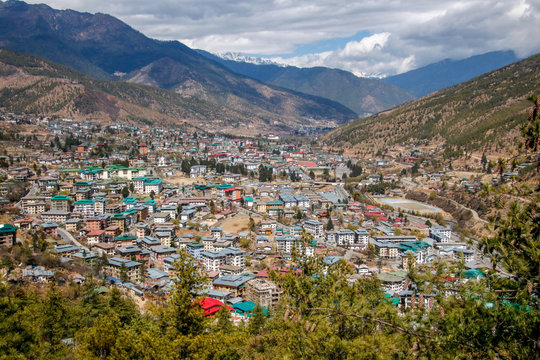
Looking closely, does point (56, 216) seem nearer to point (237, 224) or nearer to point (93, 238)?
point (93, 238)

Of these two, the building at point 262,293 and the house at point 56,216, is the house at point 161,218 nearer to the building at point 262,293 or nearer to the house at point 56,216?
the house at point 56,216

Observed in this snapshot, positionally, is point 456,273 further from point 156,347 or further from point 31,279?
point 31,279

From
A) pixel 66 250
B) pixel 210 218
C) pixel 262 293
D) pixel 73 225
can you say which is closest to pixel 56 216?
pixel 73 225

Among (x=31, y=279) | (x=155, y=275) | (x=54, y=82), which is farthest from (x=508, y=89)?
(x=54, y=82)

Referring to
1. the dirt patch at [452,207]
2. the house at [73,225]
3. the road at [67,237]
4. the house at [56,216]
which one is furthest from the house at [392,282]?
the house at [56,216]

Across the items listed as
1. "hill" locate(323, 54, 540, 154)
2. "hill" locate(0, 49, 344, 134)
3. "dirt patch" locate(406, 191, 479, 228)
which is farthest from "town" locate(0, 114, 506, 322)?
"hill" locate(0, 49, 344, 134)

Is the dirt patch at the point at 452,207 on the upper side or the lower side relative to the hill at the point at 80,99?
lower

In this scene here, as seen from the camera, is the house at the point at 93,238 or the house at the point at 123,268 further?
the house at the point at 93,238
